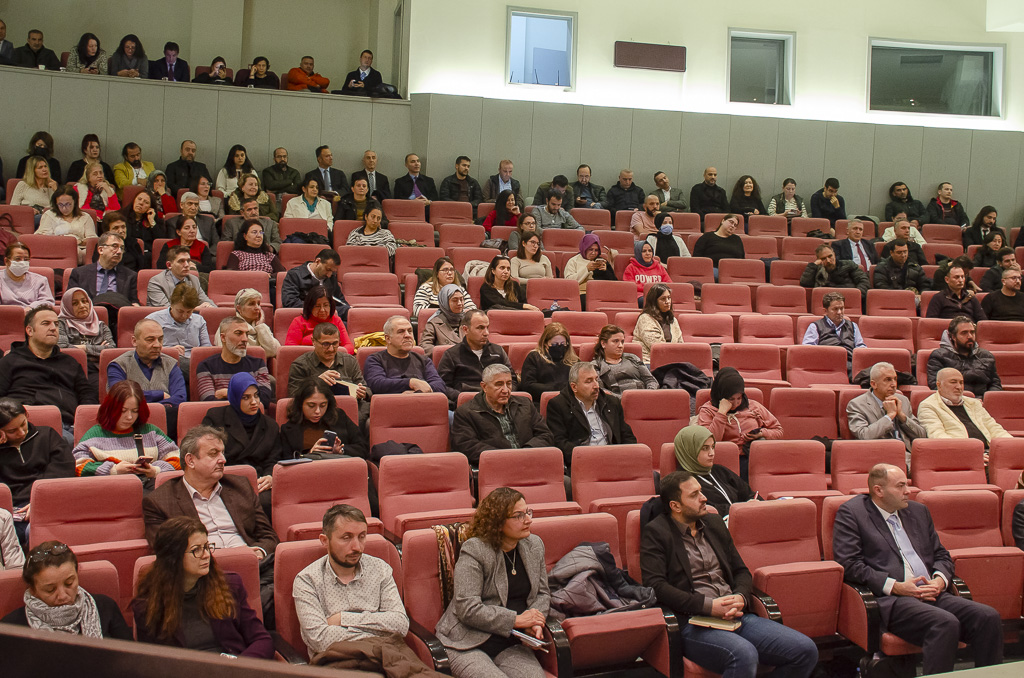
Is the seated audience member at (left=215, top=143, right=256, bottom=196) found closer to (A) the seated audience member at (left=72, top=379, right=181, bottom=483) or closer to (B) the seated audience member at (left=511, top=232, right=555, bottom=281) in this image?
(B) the seated audience member at (left=511, top=232, right=555, bottom=281)

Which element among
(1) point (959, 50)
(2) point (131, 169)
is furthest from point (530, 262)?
(1) point (959, 50)

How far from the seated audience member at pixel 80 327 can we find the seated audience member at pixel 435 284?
1957 millimetres

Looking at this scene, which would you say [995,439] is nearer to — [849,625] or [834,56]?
[849,625]

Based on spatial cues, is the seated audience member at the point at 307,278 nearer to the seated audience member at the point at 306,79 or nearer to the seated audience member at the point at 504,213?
the seated audience member at the point at 504,213

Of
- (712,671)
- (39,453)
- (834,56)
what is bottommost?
(712,671)

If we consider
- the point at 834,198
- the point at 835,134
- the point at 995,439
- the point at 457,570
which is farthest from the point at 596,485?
the point at 835,134

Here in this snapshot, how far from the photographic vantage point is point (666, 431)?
4.84 meters

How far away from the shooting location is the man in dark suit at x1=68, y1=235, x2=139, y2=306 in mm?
5746

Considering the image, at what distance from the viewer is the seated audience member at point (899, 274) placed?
7840 millimetres

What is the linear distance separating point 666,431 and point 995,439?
1657mm

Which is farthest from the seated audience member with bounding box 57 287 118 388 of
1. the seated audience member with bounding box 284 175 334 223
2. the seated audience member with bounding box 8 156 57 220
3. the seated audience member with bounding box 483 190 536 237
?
the seated audience member with bounding box 483 190 536 237

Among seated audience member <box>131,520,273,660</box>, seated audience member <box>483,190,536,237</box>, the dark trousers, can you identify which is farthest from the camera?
seated audience member <box>483,190,536,237</box>

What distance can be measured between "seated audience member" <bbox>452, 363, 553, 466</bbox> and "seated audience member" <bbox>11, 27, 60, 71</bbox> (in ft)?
22.5

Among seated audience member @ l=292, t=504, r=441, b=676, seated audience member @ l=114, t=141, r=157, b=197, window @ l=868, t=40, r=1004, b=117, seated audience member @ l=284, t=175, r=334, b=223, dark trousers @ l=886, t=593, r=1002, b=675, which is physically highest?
window @ l=868, t=40, r=1004, b=117
